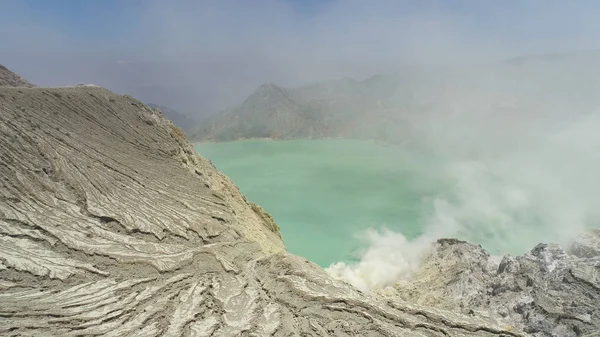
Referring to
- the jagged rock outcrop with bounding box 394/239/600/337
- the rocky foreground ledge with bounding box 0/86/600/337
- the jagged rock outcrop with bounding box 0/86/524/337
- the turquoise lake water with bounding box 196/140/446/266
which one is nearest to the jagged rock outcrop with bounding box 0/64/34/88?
the rocky foreground ledge with bounding box 0/86/600/337

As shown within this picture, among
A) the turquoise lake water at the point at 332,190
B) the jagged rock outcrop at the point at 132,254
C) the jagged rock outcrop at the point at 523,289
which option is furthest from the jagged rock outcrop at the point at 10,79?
the jagged rock outcrop at the point at 523,289

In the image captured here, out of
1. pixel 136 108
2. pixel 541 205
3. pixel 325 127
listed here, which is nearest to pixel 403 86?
Answer: pixel 325 127

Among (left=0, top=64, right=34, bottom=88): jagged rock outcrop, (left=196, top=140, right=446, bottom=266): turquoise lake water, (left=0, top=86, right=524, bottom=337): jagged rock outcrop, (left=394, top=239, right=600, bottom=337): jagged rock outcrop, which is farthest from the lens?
(left=196, top=140, right=446, bottom=266): turquoise lake water

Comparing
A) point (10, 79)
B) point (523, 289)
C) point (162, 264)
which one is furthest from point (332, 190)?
point (162, 264)

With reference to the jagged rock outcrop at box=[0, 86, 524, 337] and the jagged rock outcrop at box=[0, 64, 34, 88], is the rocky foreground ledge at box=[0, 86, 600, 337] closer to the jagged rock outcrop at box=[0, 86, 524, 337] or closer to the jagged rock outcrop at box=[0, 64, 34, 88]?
the jagged rock outcrop at box=[0, 86, 524, 337]

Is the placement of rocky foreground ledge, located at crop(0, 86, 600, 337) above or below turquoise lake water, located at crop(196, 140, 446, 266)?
below

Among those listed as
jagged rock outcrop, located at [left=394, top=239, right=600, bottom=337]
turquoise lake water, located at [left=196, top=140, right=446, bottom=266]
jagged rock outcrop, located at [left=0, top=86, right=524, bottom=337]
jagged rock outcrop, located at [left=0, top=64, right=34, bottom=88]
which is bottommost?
jagged rock outcrop, located at [left=0, top=86, right=524, bottom=337]

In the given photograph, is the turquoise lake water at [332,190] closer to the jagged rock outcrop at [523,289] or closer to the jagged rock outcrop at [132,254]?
the jagged rock outcrop at [523,289]

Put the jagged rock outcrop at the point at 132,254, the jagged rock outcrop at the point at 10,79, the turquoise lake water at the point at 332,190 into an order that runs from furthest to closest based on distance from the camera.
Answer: the turquoise lake water at the point at 332,190, the jagged rock outcrop at the point at 10,79, the jagged rock outcrop at the point at 132,254
